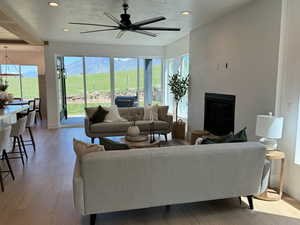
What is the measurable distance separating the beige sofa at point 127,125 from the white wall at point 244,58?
92cm

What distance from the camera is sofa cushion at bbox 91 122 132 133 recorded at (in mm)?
5312

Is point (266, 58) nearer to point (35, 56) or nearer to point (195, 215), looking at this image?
point (195, 215)

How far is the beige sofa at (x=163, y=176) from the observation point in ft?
7.30

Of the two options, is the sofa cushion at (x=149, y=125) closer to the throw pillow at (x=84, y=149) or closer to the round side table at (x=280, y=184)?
the round side table at (x=280, y=184)

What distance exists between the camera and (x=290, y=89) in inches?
121

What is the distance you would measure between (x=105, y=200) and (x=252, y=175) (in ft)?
5.39

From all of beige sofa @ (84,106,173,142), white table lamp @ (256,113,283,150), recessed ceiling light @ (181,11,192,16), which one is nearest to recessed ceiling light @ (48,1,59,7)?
recessed ceiling light @ (181,11,192,16)

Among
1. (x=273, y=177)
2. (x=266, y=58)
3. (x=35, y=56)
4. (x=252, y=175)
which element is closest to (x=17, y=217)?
(x=252, y=175)

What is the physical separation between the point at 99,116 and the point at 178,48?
3.32 m

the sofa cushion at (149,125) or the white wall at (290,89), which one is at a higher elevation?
the white wall at (290,89)

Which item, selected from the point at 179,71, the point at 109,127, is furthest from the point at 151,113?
the point at 179,71

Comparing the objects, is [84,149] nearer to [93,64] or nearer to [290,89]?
[290,89]

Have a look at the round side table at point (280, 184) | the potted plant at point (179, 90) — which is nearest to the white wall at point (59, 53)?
the potted plant at point (179, 90)

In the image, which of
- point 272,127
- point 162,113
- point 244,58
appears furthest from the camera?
point 162,113
